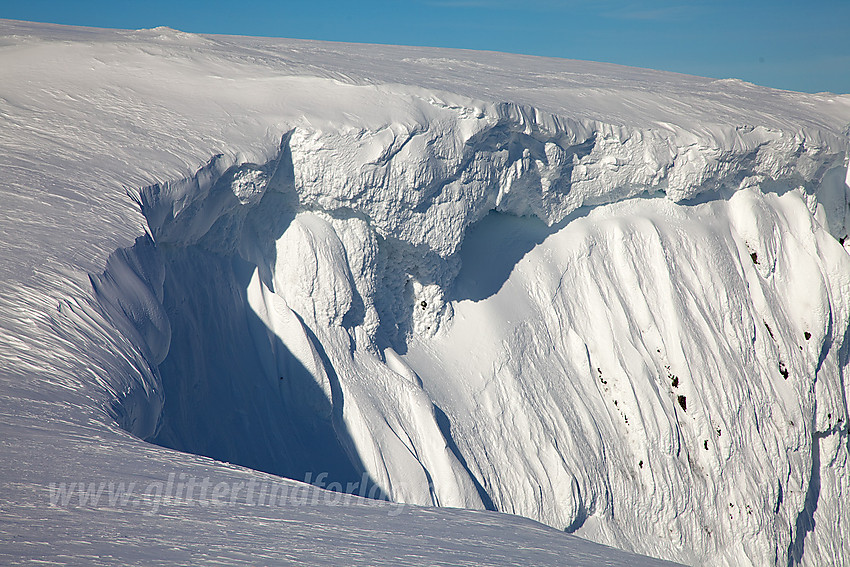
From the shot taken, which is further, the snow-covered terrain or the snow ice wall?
the snow ice wall

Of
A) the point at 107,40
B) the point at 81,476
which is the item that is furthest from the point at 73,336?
the point at 107,40

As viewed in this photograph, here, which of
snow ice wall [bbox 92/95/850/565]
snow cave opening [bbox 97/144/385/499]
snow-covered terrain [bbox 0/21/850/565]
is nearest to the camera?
snow-covered terrain [bbox 0/21/850/565]

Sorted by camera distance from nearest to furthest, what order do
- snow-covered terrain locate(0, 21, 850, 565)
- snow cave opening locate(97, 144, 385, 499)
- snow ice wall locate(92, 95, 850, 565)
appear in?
snow-covered terrain locate(0, 21, 850, 565) → snow cave opening locate(97, 144, 385, 499) → snow ice wall locate(92, 95, 850, 565)

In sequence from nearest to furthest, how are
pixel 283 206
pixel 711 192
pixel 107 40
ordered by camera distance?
pixel 283 206, pixel 107 40, pixel 711 192

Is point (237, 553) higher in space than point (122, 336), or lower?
lower

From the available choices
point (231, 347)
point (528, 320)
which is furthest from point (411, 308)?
point (231, 347)

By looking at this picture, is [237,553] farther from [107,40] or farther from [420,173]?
[107,40]
